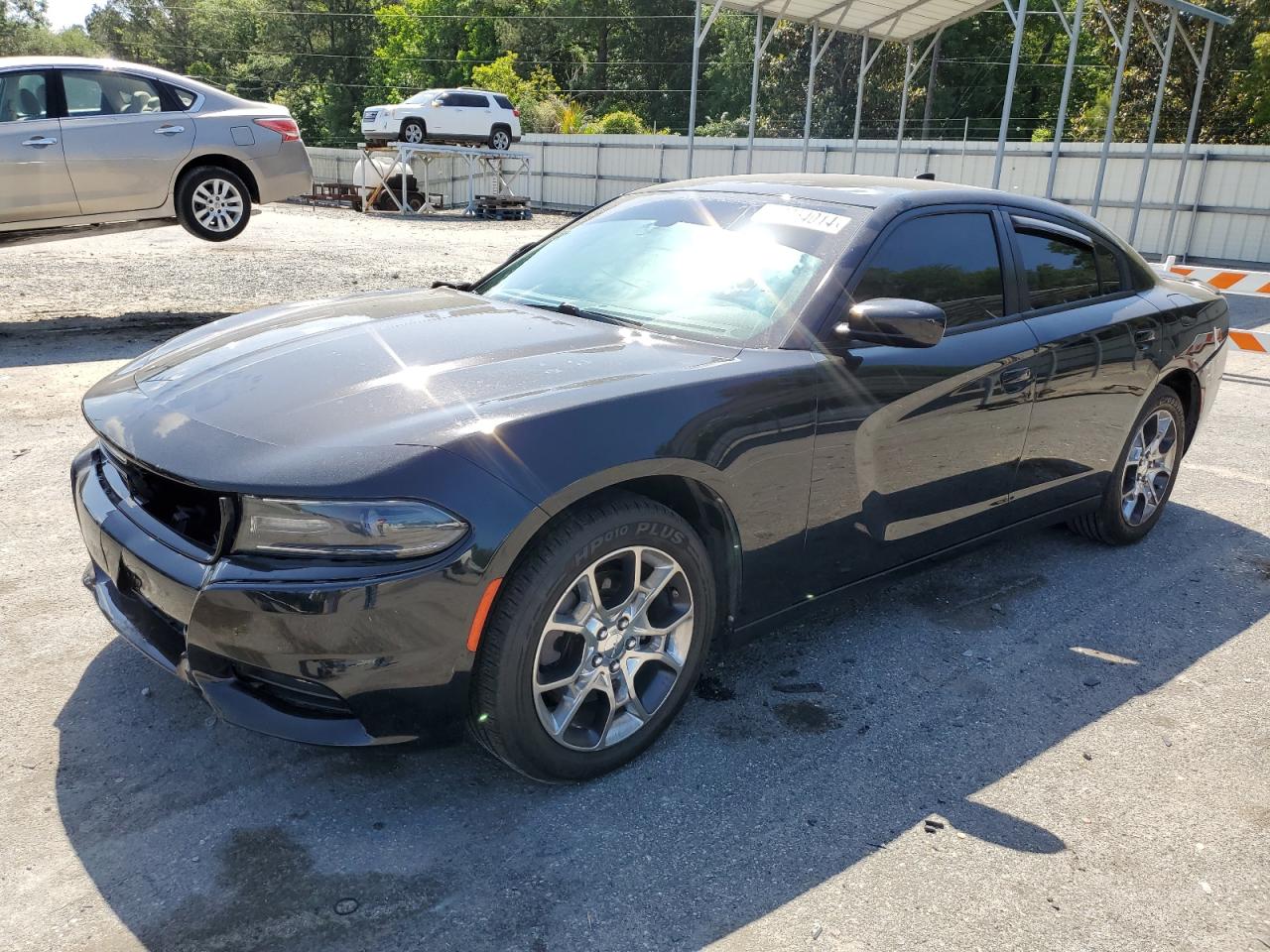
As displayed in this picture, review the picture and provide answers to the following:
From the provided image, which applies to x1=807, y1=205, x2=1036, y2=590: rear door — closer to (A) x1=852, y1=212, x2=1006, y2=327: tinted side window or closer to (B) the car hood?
(A) x1=852, y1=212, x2=1006, y2=327: tinted side window

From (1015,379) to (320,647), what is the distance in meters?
2.67

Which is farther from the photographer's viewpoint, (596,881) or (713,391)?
(713,391)

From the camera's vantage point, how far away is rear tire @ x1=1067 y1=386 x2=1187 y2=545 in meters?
4.48

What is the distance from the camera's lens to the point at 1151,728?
10.4 ft

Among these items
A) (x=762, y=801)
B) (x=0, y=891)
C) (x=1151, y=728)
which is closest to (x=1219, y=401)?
(x=1151, y=728)

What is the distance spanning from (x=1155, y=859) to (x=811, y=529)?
4.18 feet

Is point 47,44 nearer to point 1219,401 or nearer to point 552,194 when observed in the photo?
point 552,194

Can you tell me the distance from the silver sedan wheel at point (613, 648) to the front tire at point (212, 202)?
28.3ft

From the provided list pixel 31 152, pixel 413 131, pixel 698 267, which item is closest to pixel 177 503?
pixel 698 267

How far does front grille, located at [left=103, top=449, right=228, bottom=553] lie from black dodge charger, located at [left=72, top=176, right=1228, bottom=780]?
11 millimetres

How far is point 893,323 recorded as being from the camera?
3.02 metres

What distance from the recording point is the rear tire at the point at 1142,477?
4484 mm

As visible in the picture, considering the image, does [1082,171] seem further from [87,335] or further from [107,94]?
[87,335]

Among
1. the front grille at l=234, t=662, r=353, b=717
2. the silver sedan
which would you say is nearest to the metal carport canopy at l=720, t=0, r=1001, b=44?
the silver sedan
